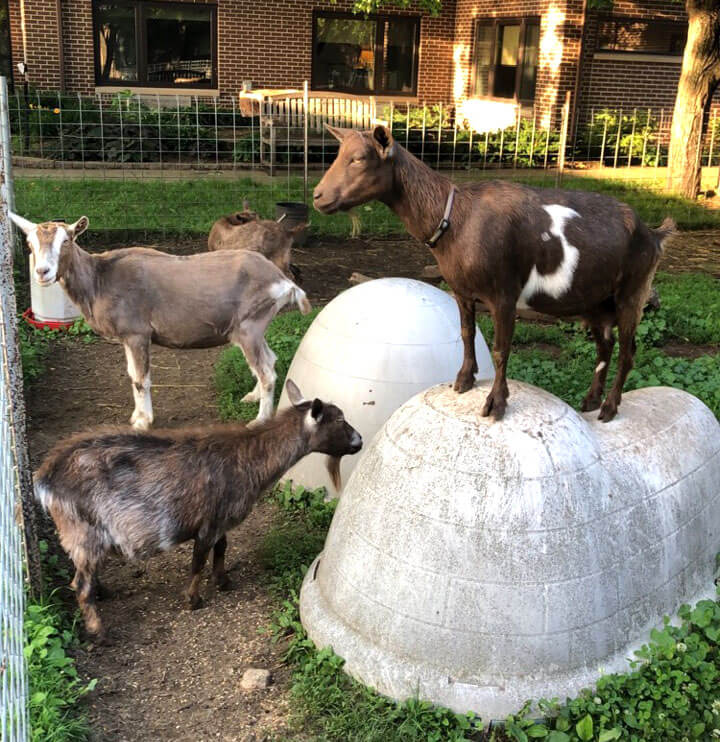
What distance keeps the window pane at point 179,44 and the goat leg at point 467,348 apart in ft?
63.9

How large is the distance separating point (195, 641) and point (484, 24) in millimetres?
21169

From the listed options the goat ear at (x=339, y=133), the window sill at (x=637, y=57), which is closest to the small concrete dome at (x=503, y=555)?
the goat ear at (x=339, y=133)

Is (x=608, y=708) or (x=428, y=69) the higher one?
(x=428, y=69)

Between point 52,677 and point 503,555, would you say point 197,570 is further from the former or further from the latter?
point 503,555

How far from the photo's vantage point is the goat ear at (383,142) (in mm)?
4285

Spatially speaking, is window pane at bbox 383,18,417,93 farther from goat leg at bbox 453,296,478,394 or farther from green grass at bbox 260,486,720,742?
green grass at bbox 260,486,720,742

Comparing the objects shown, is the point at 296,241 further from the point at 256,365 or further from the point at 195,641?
the point at 195,641

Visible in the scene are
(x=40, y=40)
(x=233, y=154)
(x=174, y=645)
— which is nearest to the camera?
(x=174, y=645)

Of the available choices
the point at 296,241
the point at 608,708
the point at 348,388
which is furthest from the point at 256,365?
the point at 296,241

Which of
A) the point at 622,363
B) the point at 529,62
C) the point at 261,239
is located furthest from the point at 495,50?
the point at 622,363

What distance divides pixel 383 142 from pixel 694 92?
545 inches

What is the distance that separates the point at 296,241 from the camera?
13.8 m

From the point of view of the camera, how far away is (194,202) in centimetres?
1504

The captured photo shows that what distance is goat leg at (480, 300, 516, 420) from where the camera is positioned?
443 cm
